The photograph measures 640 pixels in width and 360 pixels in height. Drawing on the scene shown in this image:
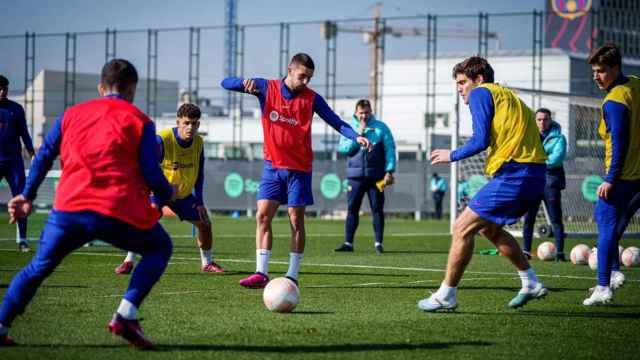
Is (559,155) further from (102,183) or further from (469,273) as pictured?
(102,183)

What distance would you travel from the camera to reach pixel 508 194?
26.0 ft

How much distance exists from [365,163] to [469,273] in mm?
4513

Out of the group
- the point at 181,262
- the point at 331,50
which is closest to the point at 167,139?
the point at 181,262

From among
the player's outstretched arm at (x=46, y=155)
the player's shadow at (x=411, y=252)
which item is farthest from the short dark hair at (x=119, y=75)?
the player's shadow at (x=411, y=252)

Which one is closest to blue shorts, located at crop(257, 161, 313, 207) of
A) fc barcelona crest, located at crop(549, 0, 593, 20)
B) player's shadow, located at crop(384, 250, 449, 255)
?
player's shadow, located at crop(384, 250, 449, 255)

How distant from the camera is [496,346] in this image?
21.9ft

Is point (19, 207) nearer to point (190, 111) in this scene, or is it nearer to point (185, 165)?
point (190, 111)

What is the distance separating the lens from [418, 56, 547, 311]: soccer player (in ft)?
25.9

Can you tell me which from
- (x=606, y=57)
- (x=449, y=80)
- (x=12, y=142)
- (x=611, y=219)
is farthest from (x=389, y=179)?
(x=449, y=80)

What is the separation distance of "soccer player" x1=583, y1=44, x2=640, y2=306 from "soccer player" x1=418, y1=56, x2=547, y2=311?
0.82 m

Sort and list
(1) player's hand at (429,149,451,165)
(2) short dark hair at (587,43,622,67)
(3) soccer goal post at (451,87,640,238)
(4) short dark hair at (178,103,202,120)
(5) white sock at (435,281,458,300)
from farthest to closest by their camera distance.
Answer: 1. (3) soccer goal post at (451,87,640,238)
2. (4) short dark hair at (178,103,202,120)
3. (2) short dark hair at (587,43,622,67)
4. (5) white sock at (435,281,458,300)
5. (1) player's hand at (429,149,451,165)

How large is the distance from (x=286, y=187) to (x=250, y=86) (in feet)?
3.57

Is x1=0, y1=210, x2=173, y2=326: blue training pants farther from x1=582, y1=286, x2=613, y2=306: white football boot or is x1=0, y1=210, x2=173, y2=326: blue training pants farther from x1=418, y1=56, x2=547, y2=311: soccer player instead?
x1=582, y1=286, x2=613, y2=306: white football boot

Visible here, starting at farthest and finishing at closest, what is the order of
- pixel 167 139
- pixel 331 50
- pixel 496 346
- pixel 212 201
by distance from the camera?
pixel 331 50, pixel 212 201, pixel 167 139, pixel 496 346
